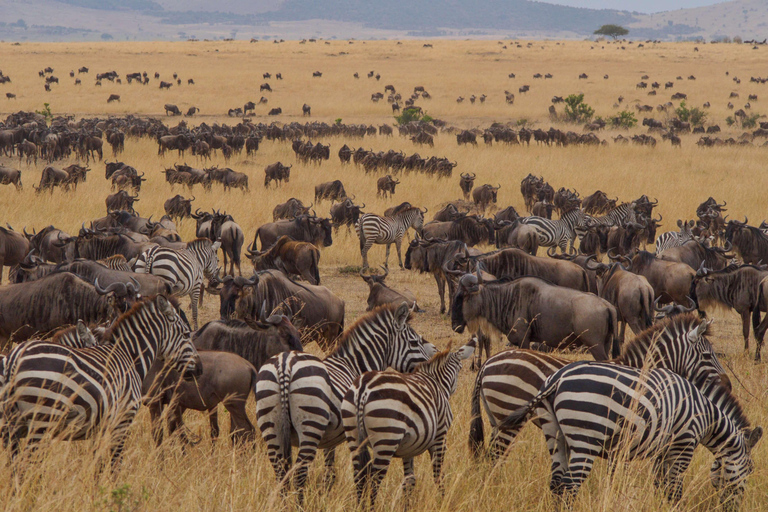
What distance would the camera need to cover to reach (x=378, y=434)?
3.90m

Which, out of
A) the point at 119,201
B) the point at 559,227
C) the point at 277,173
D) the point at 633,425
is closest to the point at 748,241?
the point at 559,227

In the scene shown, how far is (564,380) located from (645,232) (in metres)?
11.5

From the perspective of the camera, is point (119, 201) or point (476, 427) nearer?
point (476, 427)

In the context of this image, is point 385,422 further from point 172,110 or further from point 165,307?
point 172,110

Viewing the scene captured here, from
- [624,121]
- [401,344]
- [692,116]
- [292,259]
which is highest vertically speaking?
[692,116]

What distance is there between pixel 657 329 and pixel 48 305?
18.4ft

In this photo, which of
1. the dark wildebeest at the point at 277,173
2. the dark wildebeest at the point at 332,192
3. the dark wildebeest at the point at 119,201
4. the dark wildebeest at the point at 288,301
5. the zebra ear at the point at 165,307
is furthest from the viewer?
the dark wildebeest at the point at 277,173

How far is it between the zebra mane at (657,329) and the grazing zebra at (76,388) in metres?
3.10

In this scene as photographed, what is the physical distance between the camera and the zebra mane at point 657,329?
521cm

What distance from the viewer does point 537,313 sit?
7.83 m

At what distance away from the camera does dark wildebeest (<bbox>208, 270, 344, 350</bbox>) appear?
26.6 feet

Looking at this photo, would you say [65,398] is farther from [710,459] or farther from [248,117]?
[248,117]

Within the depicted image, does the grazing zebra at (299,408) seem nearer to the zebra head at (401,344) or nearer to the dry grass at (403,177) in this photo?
the dry grass at (403,177)

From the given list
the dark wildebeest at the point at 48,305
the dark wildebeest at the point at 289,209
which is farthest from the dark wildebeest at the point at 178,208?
the dark wildebeest at the point at 48,305
